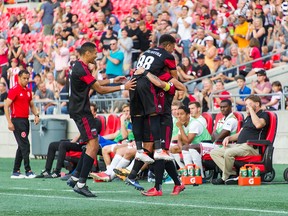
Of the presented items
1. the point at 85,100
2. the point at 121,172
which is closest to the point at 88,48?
the point at 85,100

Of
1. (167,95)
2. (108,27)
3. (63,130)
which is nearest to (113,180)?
(167,95)

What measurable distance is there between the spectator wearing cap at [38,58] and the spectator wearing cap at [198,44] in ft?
22.5

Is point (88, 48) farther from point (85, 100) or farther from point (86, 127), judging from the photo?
point (86, 127)

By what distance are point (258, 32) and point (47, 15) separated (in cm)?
1144

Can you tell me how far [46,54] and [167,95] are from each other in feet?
57.6

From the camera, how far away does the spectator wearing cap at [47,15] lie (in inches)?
1298

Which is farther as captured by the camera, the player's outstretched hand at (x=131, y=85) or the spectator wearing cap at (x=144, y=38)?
the spectator wearing cap at (x=144, y=38)

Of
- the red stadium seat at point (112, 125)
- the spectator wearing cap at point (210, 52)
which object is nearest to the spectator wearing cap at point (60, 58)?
the spectator wearing cap at point (210, 52)

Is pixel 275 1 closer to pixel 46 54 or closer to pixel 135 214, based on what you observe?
pixel 46 54

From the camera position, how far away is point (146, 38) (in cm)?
2602

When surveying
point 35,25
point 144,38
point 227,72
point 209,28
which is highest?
point 35,25

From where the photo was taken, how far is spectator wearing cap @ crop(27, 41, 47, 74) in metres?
30.4

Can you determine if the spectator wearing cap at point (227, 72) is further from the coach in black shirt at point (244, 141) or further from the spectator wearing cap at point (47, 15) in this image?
the spectator wearing cap at point (47, 15)

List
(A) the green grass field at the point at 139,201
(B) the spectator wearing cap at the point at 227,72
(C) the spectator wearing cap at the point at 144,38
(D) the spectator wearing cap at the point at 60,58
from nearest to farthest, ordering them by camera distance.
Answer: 1. (A) the green grass field at the point at 139,201
2. (B) the spectator wearing cap at the point at 227,72
3. (C) the spectator wearing cap at the point at 144,38
4. (D) the spectator wearing cap at the point at 60,58
